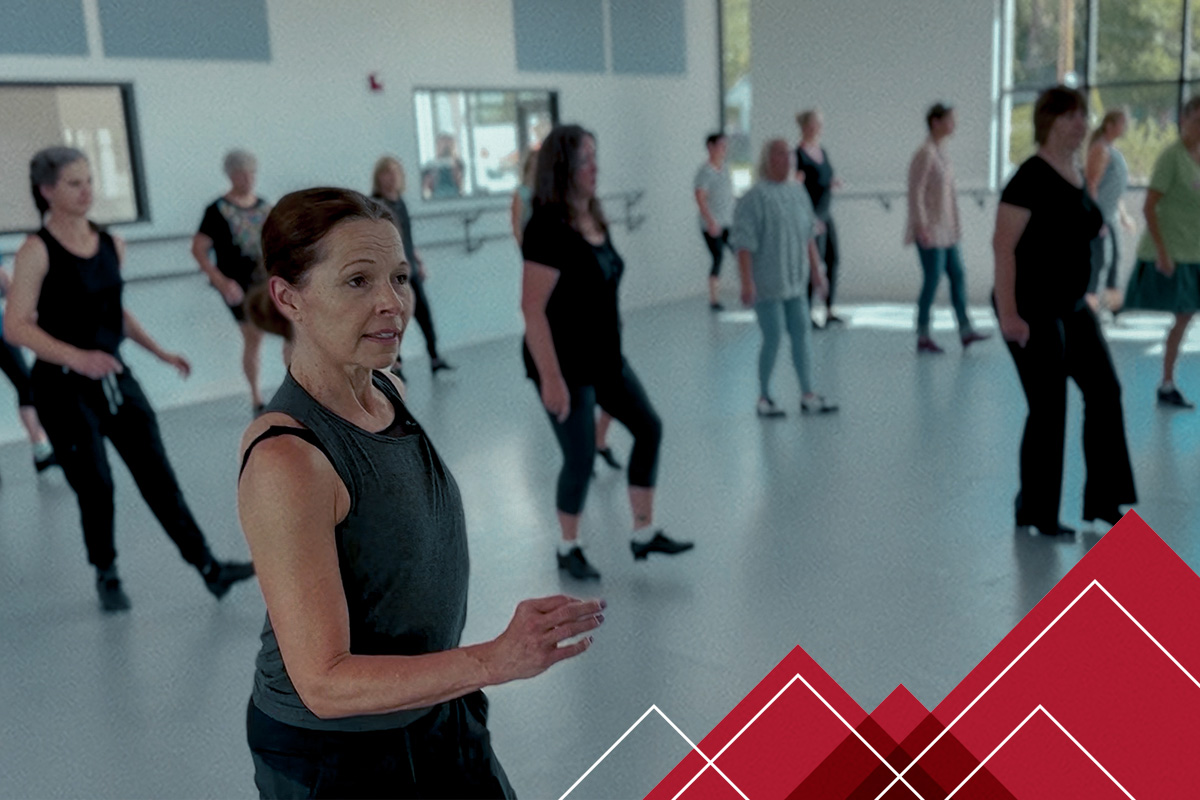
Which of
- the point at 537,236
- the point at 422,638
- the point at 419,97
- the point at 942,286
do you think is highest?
the point at 419,97

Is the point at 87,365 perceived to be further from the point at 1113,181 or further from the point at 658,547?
the point at 1113,181

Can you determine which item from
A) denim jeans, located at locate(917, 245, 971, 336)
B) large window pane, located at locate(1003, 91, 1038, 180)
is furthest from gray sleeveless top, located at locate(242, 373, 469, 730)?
large window pane, located at locate(1003, 91, 1038, 180)

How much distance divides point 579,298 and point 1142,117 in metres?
7.86

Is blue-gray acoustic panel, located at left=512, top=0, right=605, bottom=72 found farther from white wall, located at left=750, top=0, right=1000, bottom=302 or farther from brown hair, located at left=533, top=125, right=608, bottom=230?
brown hair, located at left=533, top=125, right=608, bottom=230

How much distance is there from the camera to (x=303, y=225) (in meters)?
1.40

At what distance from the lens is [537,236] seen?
3.63 metres

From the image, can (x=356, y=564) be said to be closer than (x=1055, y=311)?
Yes

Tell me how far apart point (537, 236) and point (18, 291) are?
1.55 meters

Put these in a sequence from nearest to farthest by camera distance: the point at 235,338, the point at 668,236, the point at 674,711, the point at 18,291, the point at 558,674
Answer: the point at 674,711 → the point at 558,674 → the point at 18,291 → the point at 235,338 → the point at 668,236

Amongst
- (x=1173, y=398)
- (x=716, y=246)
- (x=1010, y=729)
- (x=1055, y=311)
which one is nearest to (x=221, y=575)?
(x=1010, y=729)

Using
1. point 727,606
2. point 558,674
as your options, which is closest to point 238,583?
point 558,674

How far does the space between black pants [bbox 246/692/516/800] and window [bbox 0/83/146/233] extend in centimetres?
568

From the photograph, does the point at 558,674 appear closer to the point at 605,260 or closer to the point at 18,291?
the point at 605,260

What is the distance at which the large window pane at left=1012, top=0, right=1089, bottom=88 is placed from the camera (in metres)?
9.84
